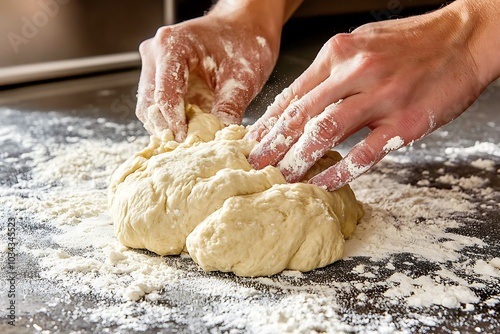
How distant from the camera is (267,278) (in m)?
1.52

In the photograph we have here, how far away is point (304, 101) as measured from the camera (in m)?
1.59

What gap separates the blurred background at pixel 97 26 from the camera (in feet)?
10.8

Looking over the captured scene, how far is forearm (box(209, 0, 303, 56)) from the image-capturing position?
7.42ft

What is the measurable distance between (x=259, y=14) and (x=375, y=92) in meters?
0.89

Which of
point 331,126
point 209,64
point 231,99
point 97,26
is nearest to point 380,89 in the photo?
point 331,126

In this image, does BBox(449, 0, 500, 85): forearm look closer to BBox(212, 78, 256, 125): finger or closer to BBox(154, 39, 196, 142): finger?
BBox(212, 78, 256, 125): finger

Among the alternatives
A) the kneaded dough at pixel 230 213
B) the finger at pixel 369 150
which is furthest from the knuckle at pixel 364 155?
the kneaded dough at pixel 230 213

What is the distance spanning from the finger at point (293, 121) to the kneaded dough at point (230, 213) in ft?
0.13

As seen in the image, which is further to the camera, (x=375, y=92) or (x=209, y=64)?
(x=209, y=64)

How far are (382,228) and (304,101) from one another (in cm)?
48

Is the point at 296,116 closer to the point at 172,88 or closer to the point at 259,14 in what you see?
the point at 172,88

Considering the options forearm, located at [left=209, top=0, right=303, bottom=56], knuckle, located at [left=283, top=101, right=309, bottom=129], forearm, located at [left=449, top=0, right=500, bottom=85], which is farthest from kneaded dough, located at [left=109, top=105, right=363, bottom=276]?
forearm, located at [left=209, top=0, right=303, bottom=56]

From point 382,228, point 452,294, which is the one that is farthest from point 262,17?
point 452,294

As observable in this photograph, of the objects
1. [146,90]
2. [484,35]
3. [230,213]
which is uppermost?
[484,35]
